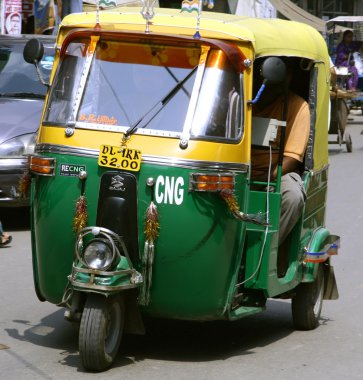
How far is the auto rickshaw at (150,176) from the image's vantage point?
5977 millimetres

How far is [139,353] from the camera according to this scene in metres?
6.46

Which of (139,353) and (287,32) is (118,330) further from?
(287,32)

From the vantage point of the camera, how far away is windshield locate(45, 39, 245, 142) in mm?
6188

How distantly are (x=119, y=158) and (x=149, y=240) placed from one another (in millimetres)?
502

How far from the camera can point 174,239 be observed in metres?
6.00

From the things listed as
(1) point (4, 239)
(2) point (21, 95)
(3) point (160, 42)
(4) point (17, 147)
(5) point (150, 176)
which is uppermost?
(3) point (160, 42)

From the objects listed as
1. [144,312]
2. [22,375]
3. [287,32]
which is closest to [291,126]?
[287,32]

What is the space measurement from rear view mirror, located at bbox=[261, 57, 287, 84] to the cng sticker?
0.81 meters

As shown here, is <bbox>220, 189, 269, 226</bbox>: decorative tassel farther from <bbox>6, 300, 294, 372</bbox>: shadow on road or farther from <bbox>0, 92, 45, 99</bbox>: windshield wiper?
<bbox>0, 92, 45, 99</bbox>: windshield wiper

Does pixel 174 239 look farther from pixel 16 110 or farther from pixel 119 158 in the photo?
pixel 16 110

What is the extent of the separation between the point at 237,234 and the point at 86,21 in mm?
1594

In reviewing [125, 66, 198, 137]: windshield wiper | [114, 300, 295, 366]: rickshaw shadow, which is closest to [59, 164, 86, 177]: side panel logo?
[125, 66, 198, 137]: windshield wiper

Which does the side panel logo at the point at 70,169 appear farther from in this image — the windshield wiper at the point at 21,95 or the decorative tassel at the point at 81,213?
the windshield wiper at the point at 21,95

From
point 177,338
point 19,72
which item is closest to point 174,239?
point 177,338
